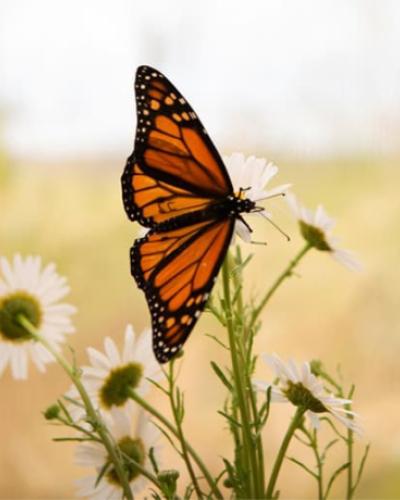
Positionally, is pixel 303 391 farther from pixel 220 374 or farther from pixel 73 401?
pixel 73 401

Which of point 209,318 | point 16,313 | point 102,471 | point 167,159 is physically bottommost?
point 102,471

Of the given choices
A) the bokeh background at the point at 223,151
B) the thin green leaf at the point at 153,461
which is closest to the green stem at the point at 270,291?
the thin green leaf at the point at 153,461

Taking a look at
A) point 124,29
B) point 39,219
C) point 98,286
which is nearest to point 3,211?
point 39,219

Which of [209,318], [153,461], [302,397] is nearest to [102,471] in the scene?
[153,461]

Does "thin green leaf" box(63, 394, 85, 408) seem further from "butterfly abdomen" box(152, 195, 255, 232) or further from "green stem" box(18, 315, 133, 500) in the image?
"butterfly abdomen" box(152, 195, 255, 232)

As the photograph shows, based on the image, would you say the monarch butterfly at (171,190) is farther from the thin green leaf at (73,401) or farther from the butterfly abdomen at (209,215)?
the thin green leaf at (73,401)

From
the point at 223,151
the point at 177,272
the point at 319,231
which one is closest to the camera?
the point at 177,272
